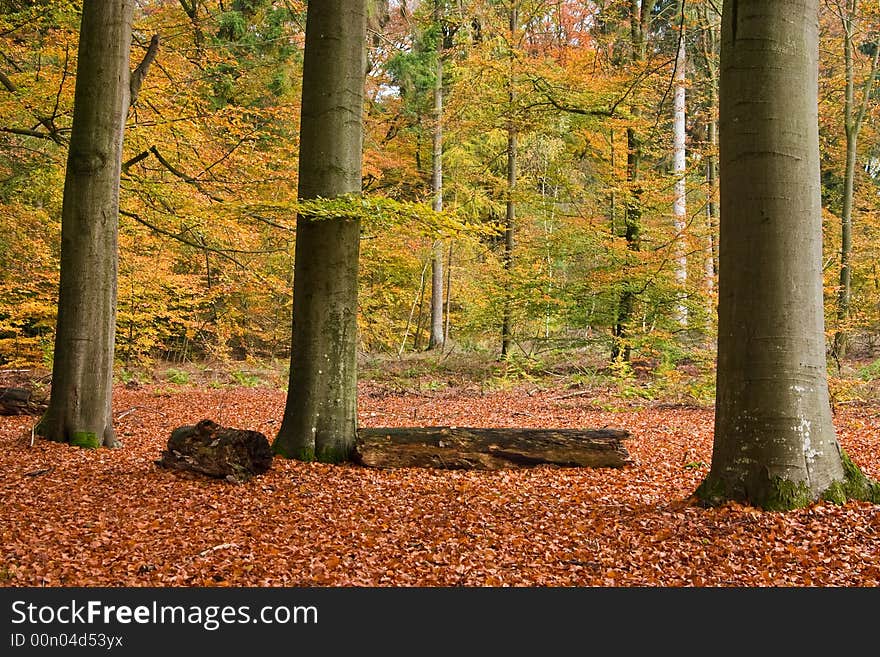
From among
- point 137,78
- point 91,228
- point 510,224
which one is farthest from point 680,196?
point 91,228

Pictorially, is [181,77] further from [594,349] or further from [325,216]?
[594,349]

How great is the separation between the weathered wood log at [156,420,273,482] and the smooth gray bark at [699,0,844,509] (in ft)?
13.1

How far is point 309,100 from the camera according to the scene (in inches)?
265

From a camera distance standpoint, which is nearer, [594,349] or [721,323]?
[721,323]

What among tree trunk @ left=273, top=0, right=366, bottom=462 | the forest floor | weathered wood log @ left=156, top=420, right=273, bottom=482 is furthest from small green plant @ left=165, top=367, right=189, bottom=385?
tree trunk @ left=273, top=0, right=366, bottom=462

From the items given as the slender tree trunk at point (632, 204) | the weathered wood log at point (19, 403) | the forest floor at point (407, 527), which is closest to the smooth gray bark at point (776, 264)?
the forest floor at point (407, 527)

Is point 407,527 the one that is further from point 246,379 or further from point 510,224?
point 246,379

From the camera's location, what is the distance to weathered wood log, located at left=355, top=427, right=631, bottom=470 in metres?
6.88

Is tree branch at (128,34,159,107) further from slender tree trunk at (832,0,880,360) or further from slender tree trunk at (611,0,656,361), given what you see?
slender tree trunk at (832,0,880,360)

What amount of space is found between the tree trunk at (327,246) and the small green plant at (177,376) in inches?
424

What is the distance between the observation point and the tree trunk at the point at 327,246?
667cm

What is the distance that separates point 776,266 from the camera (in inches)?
177

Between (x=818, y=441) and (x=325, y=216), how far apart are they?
4225mm

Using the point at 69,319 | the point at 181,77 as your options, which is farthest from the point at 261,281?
the point at 181,77
